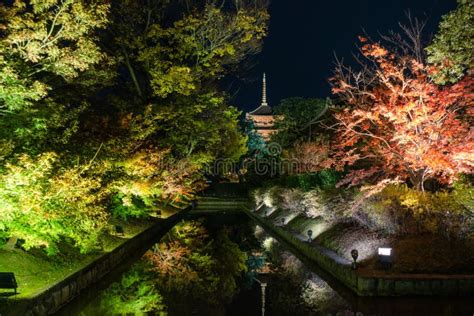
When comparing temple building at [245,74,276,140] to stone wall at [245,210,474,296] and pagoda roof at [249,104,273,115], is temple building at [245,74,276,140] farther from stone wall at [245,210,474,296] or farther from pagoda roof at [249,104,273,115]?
stone wall at [245,210,474,296]

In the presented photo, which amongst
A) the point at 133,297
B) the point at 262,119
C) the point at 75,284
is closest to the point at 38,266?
the point at 75,284

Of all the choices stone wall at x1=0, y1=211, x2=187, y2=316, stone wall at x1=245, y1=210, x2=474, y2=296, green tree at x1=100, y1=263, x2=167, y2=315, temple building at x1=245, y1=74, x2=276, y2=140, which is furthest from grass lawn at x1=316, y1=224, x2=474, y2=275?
temple building at x1=245, y1=74, x2=276, y2=140

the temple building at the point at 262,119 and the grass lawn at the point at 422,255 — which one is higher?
the temple building at the point at 262,119

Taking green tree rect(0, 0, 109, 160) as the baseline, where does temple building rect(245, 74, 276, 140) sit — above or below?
above

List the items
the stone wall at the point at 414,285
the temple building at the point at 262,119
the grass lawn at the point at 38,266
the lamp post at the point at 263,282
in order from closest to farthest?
the grass lawn at the point at 38,266, the stone wall at the point at 414,285, the lamp post at the point at 263,282, the temple building at the point at 262,119

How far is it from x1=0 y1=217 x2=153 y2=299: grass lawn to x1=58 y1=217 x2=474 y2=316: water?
0.78m

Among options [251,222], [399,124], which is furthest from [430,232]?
[251,222]

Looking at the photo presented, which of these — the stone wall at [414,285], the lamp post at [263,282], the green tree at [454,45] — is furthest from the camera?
the green tree at [454,45]

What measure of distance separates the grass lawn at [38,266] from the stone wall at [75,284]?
17cm

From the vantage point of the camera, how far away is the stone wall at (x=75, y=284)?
27.1 ft

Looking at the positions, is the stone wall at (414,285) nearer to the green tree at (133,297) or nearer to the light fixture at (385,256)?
the light fixture at (385,256)

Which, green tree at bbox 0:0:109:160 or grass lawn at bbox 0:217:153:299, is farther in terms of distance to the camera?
green tree at bbox 0:0:109:160

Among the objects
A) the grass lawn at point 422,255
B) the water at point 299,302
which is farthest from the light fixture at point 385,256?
the water at point 299,302

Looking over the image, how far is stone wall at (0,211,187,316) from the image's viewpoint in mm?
8273
